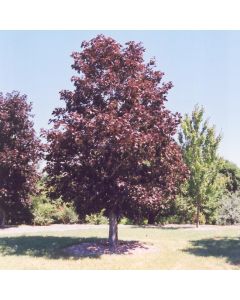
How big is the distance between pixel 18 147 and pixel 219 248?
52.4 ft

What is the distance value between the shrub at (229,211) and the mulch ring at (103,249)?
52.1 feet

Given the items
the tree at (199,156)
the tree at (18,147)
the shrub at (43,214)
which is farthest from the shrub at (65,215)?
the tree at (199,156)

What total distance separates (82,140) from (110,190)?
2343 millimetres

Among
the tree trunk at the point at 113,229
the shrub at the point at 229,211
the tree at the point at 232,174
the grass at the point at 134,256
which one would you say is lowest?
the grass at the point at 134,256

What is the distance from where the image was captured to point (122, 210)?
16.4 metres

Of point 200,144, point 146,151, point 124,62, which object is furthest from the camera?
point 200,144

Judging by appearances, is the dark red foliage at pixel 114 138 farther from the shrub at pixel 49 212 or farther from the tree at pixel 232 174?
the tree at pixel 232 174

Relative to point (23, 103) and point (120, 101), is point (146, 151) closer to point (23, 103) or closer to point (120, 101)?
point (120, 101)

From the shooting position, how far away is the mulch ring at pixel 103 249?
1543 centimetres

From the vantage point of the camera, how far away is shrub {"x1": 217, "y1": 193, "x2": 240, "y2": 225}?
31547 millimetres

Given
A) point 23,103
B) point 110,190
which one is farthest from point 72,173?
point 23,103

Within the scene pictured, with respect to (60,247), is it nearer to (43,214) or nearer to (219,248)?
(219,248)

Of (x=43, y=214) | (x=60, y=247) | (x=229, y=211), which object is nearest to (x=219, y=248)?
(x=60, y=247)

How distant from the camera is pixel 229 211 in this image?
3167 centimetres
